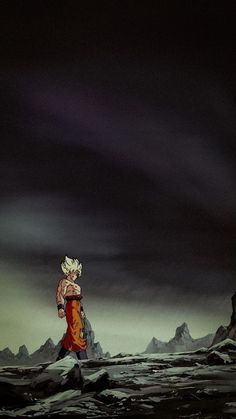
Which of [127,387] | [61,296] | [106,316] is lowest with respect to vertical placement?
[127,387]

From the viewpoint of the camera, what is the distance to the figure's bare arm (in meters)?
4.91

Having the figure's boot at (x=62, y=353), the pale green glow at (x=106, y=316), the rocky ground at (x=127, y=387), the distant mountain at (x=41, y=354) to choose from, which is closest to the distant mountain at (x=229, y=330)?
the pale green glow at (x=106, y=316)

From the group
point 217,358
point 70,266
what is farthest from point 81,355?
point 217,358

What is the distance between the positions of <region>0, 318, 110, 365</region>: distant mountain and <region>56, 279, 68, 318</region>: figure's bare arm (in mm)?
249

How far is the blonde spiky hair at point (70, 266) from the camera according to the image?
16.5ft

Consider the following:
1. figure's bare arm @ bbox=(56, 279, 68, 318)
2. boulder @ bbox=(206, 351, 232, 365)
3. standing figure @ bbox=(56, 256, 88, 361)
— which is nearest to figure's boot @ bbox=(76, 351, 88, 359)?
standing figure @ bbox=(56, 256, 88, 361)

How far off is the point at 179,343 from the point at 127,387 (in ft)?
2.16

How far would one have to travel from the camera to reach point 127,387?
4.53m

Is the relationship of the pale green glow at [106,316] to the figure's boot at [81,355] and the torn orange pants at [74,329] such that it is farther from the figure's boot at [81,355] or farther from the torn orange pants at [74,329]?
the figure's boot at [81,355]

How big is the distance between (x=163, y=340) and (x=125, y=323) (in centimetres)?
36

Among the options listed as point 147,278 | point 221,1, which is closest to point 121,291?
point 147,278

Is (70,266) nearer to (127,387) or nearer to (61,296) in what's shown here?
(61,296)

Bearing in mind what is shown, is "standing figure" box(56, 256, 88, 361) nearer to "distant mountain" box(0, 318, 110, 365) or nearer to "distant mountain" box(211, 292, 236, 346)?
"distant mountain" box(0, 318, 110, 365)

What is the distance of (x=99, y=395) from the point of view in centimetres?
443
